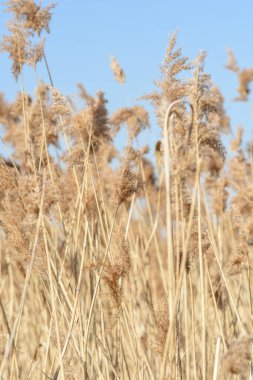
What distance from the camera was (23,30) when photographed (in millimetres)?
2572

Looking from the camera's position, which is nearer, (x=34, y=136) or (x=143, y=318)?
(x=34, y=136)

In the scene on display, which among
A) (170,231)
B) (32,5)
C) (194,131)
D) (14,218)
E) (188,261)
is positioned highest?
(32,5)

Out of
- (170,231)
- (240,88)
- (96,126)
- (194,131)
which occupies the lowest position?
(170,231)

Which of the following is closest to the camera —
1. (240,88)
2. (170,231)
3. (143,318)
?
(170,231)

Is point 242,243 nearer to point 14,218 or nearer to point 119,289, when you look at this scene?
point 119,289

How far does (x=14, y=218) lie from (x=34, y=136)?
1.48 metres

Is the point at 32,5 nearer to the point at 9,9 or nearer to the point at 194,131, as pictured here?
the point at 9,9

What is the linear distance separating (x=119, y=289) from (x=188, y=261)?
0.26 metres

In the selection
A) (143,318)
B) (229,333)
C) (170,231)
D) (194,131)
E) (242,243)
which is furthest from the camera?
(143,318)

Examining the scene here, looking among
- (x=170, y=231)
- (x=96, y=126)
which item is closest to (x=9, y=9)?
(x=96, y=126)

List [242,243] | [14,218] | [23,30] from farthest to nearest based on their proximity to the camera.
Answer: [23,30] < [242,243] < [14,218]

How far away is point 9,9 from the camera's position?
2.58 metres

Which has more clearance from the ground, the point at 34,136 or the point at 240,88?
the point at 240,88

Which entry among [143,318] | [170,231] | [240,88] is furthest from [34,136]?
[240,88]
